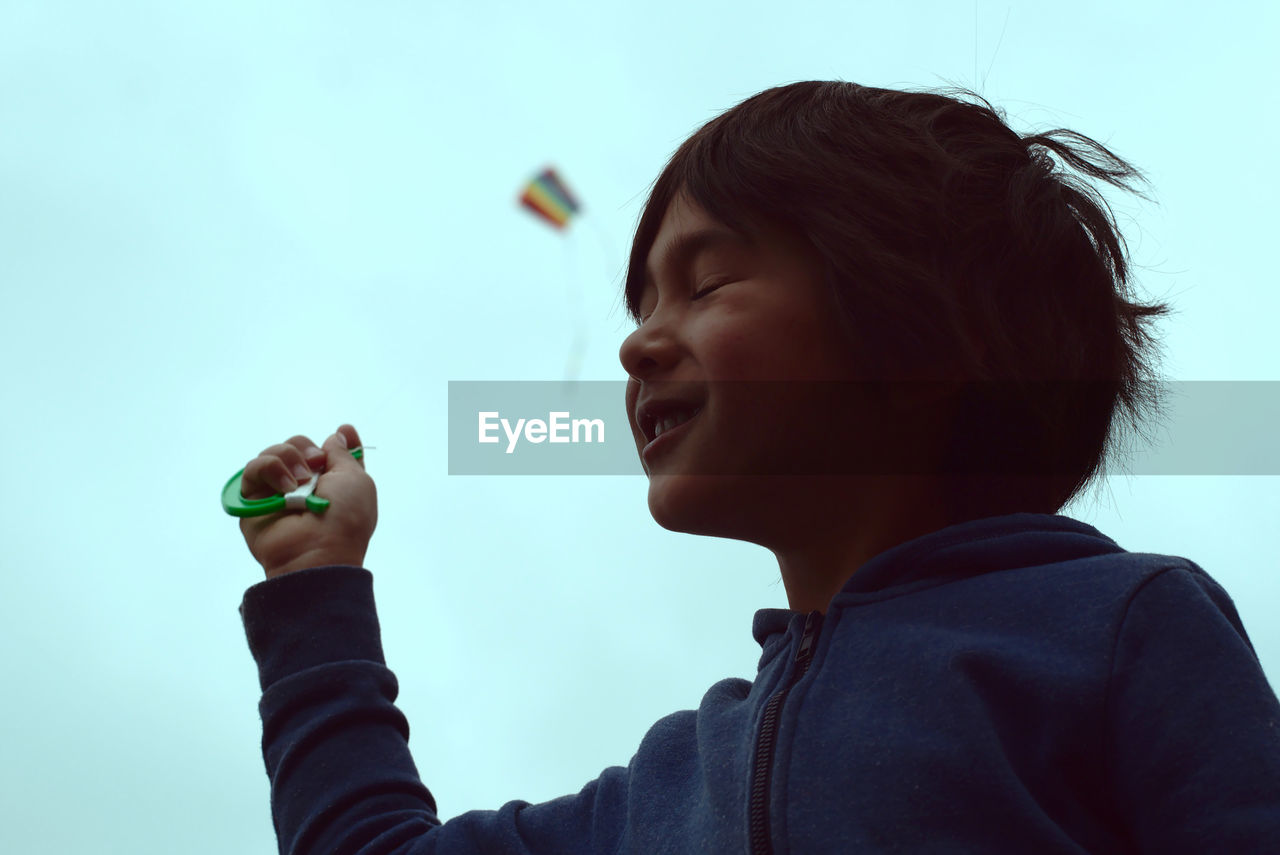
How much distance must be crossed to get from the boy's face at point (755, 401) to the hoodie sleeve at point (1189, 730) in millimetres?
299

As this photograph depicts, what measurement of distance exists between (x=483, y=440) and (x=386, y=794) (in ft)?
1.36

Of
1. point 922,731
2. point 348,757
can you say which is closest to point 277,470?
point 348,757

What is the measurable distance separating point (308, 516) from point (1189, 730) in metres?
0.82

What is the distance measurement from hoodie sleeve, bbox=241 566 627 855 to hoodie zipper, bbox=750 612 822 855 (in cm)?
24

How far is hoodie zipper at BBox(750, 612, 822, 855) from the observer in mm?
811

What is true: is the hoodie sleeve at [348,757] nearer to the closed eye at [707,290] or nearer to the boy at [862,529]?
the boy at [862,529]

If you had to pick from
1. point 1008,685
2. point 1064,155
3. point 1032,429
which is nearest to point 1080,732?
point 1008,685

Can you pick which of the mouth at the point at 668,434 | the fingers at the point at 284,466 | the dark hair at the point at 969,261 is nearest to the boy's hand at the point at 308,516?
the fingers at the point at 284,466

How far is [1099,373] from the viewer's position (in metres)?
1.07

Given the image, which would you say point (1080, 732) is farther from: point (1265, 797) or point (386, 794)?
point (386, 794)

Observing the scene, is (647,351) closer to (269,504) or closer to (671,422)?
(671,422)

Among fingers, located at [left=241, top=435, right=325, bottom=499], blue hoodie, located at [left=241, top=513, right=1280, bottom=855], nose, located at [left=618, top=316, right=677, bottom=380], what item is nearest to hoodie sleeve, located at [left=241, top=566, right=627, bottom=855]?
blue hoodie, located at [left=241, top=513, right=1280, bottom=855]

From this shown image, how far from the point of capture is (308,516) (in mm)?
1150

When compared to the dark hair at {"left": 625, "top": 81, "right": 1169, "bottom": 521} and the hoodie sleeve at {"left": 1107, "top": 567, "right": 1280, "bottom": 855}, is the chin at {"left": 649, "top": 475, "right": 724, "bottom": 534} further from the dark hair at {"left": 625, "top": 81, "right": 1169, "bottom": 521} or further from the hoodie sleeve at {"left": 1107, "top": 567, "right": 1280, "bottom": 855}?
the hoodie sleeve at {"left": 1107, "top": 567, "right": 1280, "bottom": 855}
